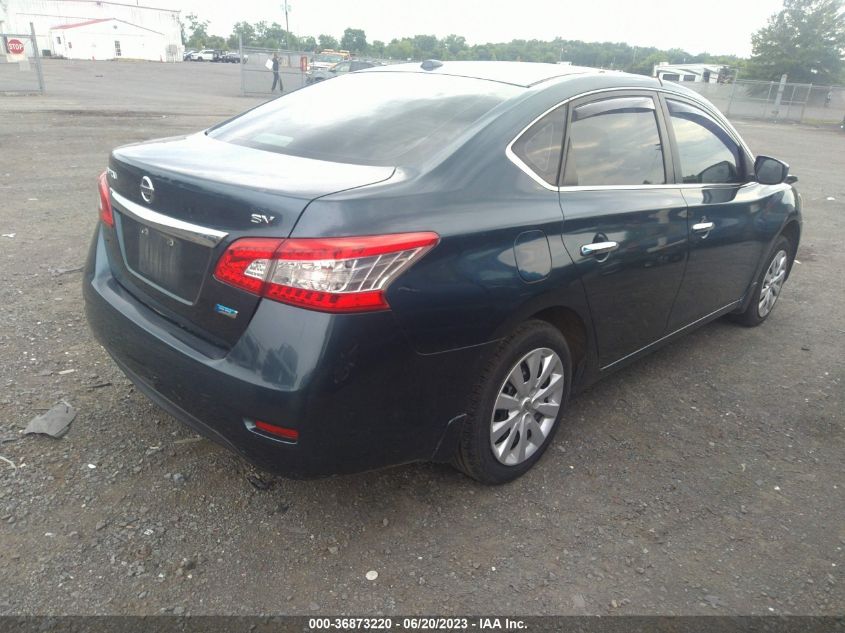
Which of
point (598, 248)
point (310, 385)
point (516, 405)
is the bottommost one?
point (516, 405)

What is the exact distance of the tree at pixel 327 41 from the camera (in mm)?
103800

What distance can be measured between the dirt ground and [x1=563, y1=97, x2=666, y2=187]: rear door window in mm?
1278

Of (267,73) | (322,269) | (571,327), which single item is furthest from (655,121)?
(267,73)

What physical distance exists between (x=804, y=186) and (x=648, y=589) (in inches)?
467

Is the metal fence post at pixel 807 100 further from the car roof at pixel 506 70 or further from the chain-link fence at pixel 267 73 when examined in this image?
the car roof at pixel 506 70

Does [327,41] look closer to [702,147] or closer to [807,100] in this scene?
[807,100]

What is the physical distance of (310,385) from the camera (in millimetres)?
2082

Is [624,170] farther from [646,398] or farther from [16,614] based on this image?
[16,614]

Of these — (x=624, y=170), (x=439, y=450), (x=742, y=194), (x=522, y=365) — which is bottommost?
(x=439, y=450)

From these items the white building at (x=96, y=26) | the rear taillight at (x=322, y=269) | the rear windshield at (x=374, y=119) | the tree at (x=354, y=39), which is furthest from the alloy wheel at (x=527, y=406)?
the tree at (x=354, y=39)

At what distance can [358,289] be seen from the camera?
209cm

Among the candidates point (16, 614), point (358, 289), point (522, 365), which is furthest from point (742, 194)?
point (16, 614)

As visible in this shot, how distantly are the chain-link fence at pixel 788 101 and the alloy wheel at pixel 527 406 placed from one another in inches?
1305

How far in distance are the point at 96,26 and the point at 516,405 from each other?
8049 cm
